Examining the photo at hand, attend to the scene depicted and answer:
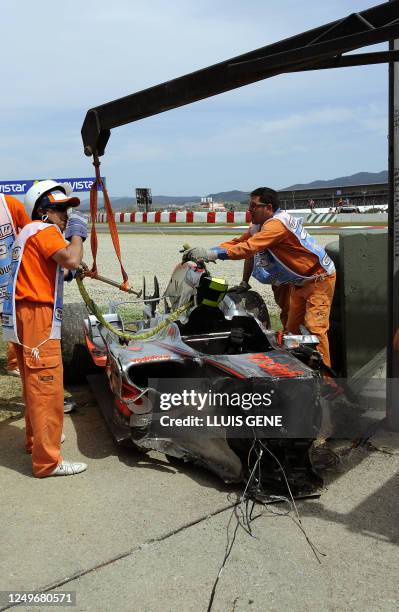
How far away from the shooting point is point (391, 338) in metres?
4.61

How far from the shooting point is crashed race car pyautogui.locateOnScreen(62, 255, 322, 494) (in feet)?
11.5

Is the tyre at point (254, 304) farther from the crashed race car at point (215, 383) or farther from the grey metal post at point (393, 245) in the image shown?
the grey metal post at point (393, 245)

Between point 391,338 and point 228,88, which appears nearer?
A: point 228,88

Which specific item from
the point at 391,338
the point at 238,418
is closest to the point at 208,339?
the point at 238,418

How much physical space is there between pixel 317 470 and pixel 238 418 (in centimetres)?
74

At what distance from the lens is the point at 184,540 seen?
10.2ft

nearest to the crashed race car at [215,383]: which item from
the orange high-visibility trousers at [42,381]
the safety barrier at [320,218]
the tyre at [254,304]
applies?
the tyre at [254,304]

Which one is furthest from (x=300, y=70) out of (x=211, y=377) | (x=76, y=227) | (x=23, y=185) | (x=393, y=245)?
(x=23, y=185)

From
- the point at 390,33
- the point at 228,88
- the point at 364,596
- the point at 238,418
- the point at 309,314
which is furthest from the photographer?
the point at 309,314

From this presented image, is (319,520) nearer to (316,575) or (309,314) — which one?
(316,575)

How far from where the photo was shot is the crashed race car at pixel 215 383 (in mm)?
3514

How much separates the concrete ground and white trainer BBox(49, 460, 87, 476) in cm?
5

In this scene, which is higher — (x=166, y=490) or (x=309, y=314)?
(x=309, y=314)

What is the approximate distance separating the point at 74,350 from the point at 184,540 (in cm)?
306
